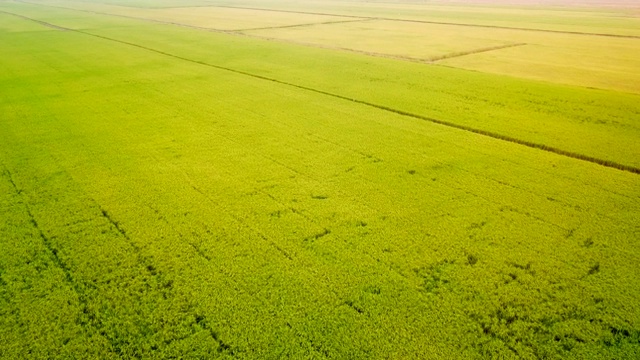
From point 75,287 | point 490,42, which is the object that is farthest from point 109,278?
point 490,42

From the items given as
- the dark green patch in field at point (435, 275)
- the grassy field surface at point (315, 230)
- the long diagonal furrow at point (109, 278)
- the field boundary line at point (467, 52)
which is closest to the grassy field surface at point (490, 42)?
the field boundary line at point (467, 52)

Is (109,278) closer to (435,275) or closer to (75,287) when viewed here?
(75,287)

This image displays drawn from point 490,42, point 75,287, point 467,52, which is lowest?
point 75,287

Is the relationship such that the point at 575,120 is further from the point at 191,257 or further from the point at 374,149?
the point at 191,257

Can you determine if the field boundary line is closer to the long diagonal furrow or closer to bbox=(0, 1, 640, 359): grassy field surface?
bbox=(0, 1, 640, 359): grassy field surface

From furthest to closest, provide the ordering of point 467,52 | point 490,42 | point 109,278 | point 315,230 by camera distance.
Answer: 1. point 490,42
2. point 467,52
3. point 315,230
4. point 109,278

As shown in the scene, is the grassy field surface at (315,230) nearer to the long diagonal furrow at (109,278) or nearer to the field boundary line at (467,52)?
the long diagonal furrow at (109,278)

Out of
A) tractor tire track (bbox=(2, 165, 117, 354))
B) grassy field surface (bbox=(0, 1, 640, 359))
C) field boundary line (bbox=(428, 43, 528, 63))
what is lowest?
tractor tire track (bbox=(2, 165, 117, 354))

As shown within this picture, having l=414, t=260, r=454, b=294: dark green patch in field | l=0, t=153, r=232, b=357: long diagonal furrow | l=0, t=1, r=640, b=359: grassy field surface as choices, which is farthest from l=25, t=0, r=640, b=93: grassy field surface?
l=0, t=153, r=232, b=357: long diagonal furrow
